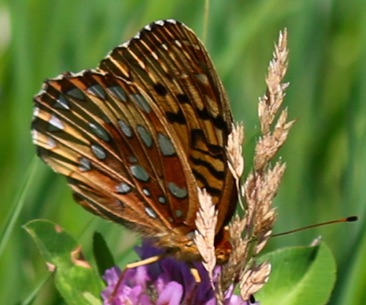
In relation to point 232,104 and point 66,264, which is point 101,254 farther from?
point 232,104

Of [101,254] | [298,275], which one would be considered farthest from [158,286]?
[298,275]

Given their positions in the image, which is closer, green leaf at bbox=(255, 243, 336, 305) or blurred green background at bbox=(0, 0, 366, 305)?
green leaf at bbox=(255, 243, 336, 305)

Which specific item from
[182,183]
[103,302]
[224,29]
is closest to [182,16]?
[224,29]

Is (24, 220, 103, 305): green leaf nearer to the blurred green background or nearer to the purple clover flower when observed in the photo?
the purple clover flower

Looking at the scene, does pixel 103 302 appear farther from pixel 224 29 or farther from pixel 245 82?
pixel 245 82

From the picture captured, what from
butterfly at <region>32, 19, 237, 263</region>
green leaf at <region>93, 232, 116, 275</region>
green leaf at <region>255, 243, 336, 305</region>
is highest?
butterfly at <region>32, 19, 237, 263</region>

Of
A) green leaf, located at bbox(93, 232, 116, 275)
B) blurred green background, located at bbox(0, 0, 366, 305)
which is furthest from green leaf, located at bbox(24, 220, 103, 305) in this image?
blurred green background, located at bbox(0, 0, 366, 305)

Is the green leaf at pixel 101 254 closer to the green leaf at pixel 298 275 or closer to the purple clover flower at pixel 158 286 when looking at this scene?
the purple clover flower at pixel 158 286
